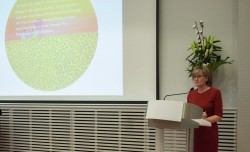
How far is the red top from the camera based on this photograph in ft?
7.43

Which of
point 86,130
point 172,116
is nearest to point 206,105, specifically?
point 172,116

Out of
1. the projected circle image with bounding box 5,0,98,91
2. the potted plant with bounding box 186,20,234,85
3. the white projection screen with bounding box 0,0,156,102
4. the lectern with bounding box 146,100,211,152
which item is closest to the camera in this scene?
the lectern with bounding box 146,100,211,152

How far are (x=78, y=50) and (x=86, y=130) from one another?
3.27 ft

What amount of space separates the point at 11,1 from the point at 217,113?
3170 millimetres

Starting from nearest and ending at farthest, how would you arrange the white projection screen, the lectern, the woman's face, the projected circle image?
the lectern, the woman's face, the white projection screen, the projected circle image

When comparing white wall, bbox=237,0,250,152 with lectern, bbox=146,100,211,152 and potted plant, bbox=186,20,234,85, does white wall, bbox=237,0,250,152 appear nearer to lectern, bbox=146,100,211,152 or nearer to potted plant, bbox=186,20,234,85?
potted plant, bbox=186,20,234,85

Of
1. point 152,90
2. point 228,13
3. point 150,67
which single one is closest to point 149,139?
point 152,90

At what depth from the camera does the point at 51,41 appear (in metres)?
3.69

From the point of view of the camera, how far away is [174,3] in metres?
3.21

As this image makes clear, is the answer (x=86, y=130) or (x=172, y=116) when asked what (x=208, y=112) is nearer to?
(x=172, y=116)

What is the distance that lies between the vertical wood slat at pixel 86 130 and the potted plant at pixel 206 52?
50 cm

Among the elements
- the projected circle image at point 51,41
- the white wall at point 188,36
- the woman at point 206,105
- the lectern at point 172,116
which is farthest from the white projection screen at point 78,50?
the lectern at point 172,116

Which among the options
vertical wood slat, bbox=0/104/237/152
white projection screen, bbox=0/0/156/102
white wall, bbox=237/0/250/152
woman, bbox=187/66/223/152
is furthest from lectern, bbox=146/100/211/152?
white projection screen, bbox=0/0/156/102

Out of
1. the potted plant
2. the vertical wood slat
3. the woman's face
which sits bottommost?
the vertical wood slat
